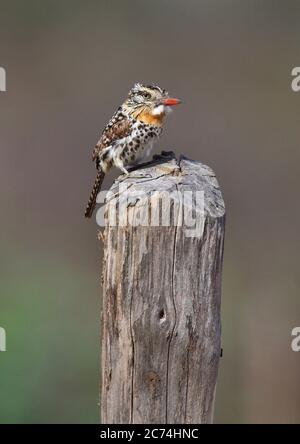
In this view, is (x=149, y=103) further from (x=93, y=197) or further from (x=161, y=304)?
(x=161, y=304)

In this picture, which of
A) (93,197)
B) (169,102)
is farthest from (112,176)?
(169,102)

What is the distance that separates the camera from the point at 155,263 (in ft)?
11.2

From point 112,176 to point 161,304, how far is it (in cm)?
535

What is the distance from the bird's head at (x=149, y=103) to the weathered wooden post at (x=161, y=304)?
1822 millimetres

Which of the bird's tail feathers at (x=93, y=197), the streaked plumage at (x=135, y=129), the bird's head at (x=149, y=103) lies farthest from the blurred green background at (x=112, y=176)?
the bird's head at (x=149, y=103)

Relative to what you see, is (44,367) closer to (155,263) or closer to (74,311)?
(74,311)

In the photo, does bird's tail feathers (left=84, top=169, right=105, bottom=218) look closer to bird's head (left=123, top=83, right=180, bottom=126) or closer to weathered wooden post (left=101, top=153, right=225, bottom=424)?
bird's head (left=123, top=83, right=180, bottom=126)

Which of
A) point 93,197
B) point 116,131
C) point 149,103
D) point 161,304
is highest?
point 149,103

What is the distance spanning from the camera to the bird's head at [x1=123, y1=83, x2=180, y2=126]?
5.39 meters

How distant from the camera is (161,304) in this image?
345 cm

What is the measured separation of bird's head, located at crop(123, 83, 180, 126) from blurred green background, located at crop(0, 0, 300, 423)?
6.88ft

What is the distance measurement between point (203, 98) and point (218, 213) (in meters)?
7.35

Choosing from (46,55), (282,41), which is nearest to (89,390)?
(46,55)

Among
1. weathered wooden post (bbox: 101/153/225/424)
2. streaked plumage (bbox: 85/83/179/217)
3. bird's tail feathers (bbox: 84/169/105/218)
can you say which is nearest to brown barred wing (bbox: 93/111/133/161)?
streaked plumage (bbox: 85/83/179/217)
